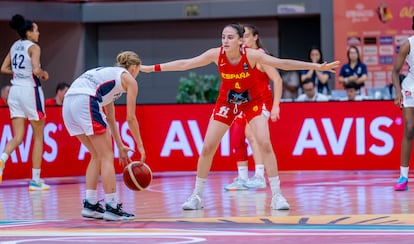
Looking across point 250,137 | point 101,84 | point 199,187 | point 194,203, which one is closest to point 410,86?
point 250,137

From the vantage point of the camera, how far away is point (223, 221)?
8.38 meters

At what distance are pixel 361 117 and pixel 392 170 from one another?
0.88 meters

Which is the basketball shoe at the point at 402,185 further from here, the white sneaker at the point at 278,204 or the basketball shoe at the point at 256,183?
the white sneaker at the point at 278,204

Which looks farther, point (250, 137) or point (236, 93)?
point (250, 137)

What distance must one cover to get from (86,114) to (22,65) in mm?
4184

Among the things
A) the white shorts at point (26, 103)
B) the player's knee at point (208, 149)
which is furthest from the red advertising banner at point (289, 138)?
the player's knee at point (208, 149)

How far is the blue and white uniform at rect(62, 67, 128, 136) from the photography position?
8.70 m

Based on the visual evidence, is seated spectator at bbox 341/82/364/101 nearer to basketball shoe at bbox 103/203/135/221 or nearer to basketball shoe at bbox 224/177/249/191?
basketball shoe at bbox 224/177/249/191

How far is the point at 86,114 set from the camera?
869 centimetres

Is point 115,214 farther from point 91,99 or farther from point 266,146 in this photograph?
point 266,146

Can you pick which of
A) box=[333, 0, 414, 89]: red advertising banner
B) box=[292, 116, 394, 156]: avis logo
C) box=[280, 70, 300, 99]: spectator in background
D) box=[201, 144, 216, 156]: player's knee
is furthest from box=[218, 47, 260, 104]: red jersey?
box=[333, 0, 414, 89]: red advertising banner

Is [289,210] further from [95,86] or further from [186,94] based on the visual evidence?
[186,94]

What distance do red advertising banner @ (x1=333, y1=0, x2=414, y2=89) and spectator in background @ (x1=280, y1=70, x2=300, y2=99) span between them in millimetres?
754

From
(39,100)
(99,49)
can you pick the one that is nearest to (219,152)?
(39,100)
